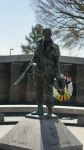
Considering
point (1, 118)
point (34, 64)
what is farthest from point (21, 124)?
point (1, 118)

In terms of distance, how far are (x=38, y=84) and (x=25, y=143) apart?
116 centimetres

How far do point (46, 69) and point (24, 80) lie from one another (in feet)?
39.1

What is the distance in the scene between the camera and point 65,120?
51.3ft

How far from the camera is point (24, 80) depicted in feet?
68.5

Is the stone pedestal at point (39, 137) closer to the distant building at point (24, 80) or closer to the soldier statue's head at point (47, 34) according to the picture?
the soldier statue's head at point (47, 34)

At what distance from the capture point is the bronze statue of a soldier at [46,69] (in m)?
9.00

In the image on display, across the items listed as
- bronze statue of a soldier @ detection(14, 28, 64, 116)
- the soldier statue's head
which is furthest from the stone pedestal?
the soldier statue's head

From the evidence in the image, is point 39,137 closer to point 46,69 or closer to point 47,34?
point 46,69

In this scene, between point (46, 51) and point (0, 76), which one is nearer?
point (46, 51)

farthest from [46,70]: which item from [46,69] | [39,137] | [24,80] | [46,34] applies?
[24,80]

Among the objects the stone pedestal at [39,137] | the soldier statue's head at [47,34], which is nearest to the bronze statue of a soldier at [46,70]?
the soldier statue's head at [47,34]

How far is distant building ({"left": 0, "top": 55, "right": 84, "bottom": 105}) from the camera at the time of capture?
67.9 ft

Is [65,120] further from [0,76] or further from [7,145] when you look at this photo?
[7,145]

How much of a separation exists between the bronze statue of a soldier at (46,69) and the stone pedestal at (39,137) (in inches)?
12.4
